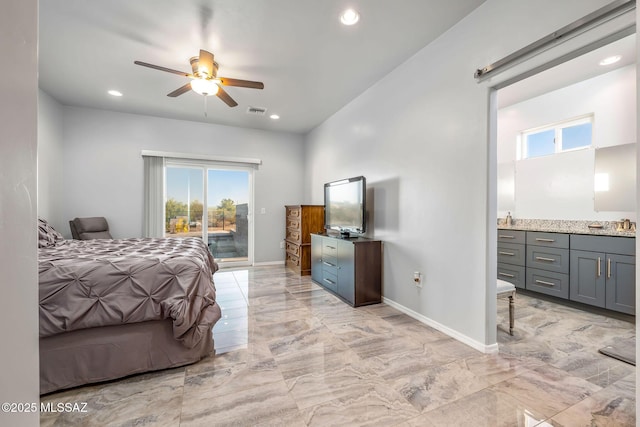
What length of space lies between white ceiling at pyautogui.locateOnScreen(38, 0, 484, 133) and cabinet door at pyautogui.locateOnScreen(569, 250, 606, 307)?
9.32 feet

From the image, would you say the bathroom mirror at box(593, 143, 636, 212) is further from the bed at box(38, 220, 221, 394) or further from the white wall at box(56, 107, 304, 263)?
the white wall at box(56, 107, 304, 263)

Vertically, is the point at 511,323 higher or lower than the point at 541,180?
lower

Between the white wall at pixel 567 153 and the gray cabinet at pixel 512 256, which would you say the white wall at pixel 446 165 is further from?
the white wall at pixel 567 153

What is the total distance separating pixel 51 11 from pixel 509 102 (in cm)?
538

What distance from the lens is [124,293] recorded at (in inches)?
71.1

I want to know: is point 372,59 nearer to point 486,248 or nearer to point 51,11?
point 486,248

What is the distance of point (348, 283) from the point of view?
3.26m

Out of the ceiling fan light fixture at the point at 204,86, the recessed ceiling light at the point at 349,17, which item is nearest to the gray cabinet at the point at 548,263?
the recessed ceiling light at the point at 349,17

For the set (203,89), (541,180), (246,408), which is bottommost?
(246,408)

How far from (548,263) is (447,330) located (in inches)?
74.8

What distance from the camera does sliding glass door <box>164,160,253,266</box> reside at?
4953 millimetres

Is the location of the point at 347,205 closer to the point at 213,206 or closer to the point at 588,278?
the point at 588,278

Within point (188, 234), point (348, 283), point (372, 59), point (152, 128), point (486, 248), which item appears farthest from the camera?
point (188, 234)

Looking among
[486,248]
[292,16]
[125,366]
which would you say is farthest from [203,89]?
[486,248]
